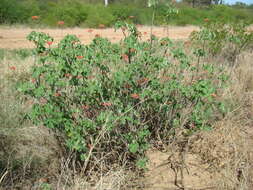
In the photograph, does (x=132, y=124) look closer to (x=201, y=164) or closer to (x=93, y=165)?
(x=93, y=165)

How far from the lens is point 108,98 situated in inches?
119

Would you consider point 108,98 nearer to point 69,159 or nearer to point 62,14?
point 69,159

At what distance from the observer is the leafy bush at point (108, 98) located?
2623 mm

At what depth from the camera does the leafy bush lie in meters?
2.62

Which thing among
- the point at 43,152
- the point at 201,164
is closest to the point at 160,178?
the point at 201,164

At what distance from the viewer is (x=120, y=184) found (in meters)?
2.64

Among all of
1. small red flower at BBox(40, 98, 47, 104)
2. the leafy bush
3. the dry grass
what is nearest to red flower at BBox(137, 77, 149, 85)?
the leafy bush

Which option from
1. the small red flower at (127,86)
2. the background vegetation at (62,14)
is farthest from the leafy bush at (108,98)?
the background vegetation at (62,14)

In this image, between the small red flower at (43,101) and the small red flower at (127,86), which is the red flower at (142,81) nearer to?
the small red flower at (127,86)

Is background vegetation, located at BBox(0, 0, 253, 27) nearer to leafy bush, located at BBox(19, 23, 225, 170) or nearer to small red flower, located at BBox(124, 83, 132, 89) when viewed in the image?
leafy bush, located at BBox(19, 23, 225, 170)

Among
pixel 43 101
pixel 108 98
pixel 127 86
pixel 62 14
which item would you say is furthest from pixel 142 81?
pixel 62 14

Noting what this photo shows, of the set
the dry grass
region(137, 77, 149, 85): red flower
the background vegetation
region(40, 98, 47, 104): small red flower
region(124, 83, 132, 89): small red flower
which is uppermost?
the background vegetation

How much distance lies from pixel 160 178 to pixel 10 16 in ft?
51.6

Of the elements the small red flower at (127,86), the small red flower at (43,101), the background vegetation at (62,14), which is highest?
the background vegetation at (62,14)
